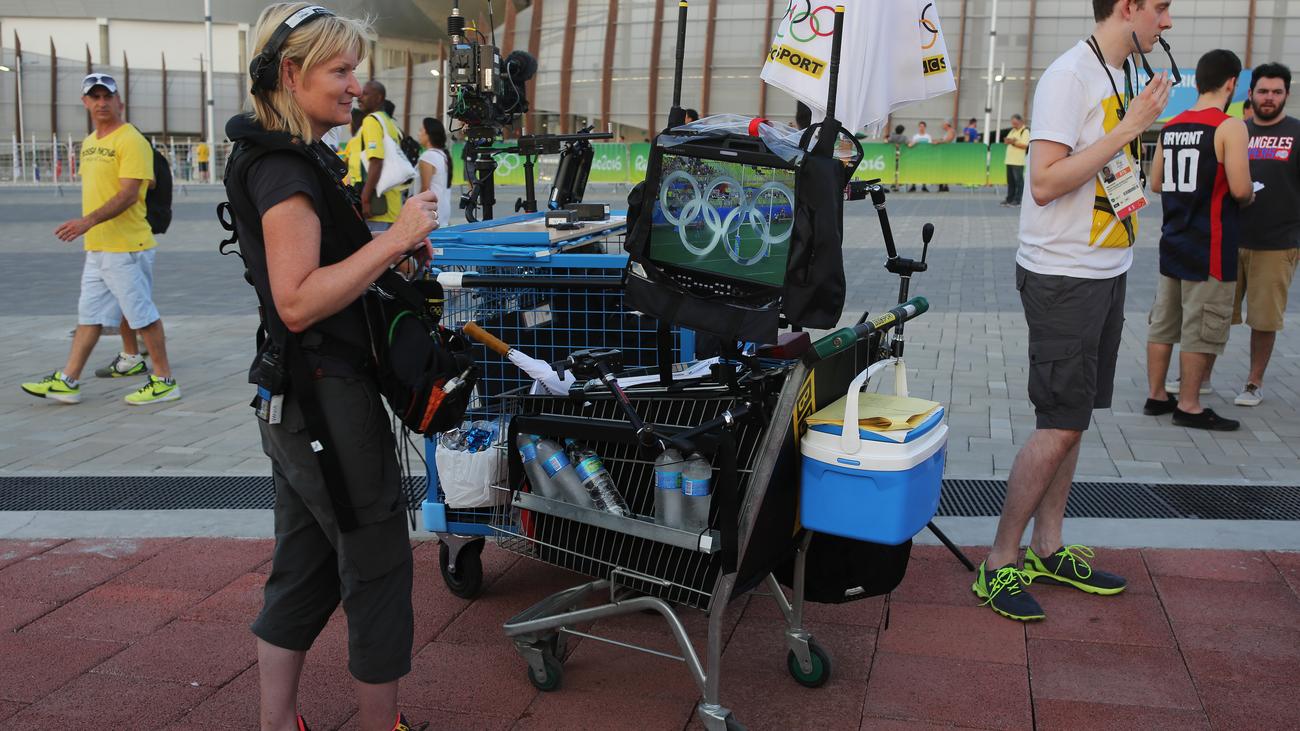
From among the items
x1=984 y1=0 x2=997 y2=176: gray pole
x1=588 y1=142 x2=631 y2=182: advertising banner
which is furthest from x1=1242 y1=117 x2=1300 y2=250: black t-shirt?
x1=984 y1=0 x2=997 y2=176: gray pole

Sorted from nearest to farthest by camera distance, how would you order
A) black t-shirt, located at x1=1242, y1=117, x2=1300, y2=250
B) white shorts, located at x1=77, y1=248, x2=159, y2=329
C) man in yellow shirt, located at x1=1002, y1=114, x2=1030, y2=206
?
1. black t-shirt, located at x1=1242, y1=117, x2=1300, y2=250
2. white shorts, located at x1=77, y1=248, x2=159, y2=329
3. man in yellow shirt, located at x1=1002, y1=114, x2=1030, y2=206

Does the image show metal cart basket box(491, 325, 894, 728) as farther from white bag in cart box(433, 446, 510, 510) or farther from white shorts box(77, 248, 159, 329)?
white shorts box(77, 248, 159, 329)

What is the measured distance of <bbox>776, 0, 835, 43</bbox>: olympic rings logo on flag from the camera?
148 inches

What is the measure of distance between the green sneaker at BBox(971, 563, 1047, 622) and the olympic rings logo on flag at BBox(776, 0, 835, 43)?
6.24ft

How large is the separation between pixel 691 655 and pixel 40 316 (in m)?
8.82

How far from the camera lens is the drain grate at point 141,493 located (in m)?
5.09

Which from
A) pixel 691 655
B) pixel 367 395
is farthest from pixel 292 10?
pixel 691 655

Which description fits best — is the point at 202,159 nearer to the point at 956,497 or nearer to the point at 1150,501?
the point at 956,497

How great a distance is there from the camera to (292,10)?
258 centimetres

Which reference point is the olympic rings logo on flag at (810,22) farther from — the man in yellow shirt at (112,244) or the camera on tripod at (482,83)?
the man in yellow shirt at (112,244)

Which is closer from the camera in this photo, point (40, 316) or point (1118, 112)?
point (1118, 112)

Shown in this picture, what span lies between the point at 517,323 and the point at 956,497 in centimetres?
230

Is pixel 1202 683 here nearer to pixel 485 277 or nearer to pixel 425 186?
pixel 485 277

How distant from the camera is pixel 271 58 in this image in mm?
2518
